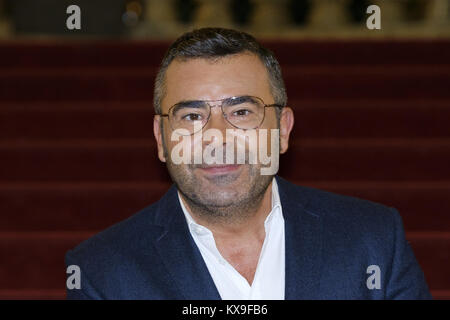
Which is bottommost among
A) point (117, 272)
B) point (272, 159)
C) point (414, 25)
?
point (117, 272)

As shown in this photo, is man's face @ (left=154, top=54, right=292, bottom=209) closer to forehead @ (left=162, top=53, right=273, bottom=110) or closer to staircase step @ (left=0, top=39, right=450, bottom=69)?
forehead @ (left=162, top=53, right=273, bottom=110)

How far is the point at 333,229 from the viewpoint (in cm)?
135

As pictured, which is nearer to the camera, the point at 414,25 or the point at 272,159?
the point at 272,159

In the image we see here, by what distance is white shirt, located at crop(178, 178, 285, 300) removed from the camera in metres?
1.29

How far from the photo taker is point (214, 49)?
50.6 inches

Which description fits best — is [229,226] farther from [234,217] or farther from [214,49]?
[214,49]

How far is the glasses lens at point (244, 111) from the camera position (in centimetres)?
126

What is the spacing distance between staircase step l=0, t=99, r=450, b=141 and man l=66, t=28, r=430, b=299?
141 cm

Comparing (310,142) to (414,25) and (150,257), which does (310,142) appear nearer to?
(150,257)

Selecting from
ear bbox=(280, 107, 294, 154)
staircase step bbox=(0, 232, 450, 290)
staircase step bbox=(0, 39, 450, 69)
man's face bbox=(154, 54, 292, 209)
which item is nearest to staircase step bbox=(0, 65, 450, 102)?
staircase step bbox=(0, 39, 450, 69)

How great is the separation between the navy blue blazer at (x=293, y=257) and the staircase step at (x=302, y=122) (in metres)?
1.41

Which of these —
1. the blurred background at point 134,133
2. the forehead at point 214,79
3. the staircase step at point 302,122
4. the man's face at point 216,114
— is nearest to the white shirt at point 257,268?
the man's face at point 216,114
